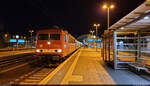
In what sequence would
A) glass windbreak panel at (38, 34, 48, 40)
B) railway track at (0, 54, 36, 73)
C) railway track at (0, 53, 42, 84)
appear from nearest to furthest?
1. railway track at (0, 53, 42, 84)
2. railway track at (0, 54, 36, 73)
3. glass windbreak panel at (38, 34, 48, 40)

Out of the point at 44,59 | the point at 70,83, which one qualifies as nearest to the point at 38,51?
the point at 44,59

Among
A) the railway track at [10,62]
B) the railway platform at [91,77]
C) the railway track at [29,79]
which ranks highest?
the railway platform at [91,77]

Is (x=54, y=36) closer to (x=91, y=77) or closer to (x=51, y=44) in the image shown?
(x=51, y=44)

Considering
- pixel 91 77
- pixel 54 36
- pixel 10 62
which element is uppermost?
pixel 54 36

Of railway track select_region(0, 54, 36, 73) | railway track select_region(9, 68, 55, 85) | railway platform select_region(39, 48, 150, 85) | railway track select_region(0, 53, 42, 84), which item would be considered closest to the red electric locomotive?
railway track select_region(0, 53, 42, 84)

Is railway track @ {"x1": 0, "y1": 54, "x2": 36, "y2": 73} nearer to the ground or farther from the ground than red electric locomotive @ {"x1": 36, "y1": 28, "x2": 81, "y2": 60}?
nearer to the ground


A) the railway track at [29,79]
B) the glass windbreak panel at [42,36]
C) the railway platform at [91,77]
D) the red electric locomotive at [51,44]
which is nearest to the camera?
the railway platform at [91,77]

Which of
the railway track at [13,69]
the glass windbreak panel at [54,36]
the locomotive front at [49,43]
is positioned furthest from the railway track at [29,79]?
the glass windbreak panel at [54,36]

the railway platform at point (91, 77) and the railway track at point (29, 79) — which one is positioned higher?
the railway platform at point (91, 77)

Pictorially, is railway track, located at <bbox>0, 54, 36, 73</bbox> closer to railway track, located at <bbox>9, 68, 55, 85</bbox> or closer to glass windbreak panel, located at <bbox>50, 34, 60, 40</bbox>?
railway track, located at <bbox>9, 68, 55, 85</bbox>

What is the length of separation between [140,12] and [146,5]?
0.77 metres

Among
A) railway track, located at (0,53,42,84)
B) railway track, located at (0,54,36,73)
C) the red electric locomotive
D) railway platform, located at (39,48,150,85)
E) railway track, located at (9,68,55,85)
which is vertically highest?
the red electric locomotive

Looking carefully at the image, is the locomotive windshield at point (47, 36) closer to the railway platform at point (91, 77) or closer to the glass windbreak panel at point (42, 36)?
the glass windbreak panel at point (42, 36)

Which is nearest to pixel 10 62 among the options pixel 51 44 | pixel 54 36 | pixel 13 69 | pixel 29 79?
pixel 13 69
